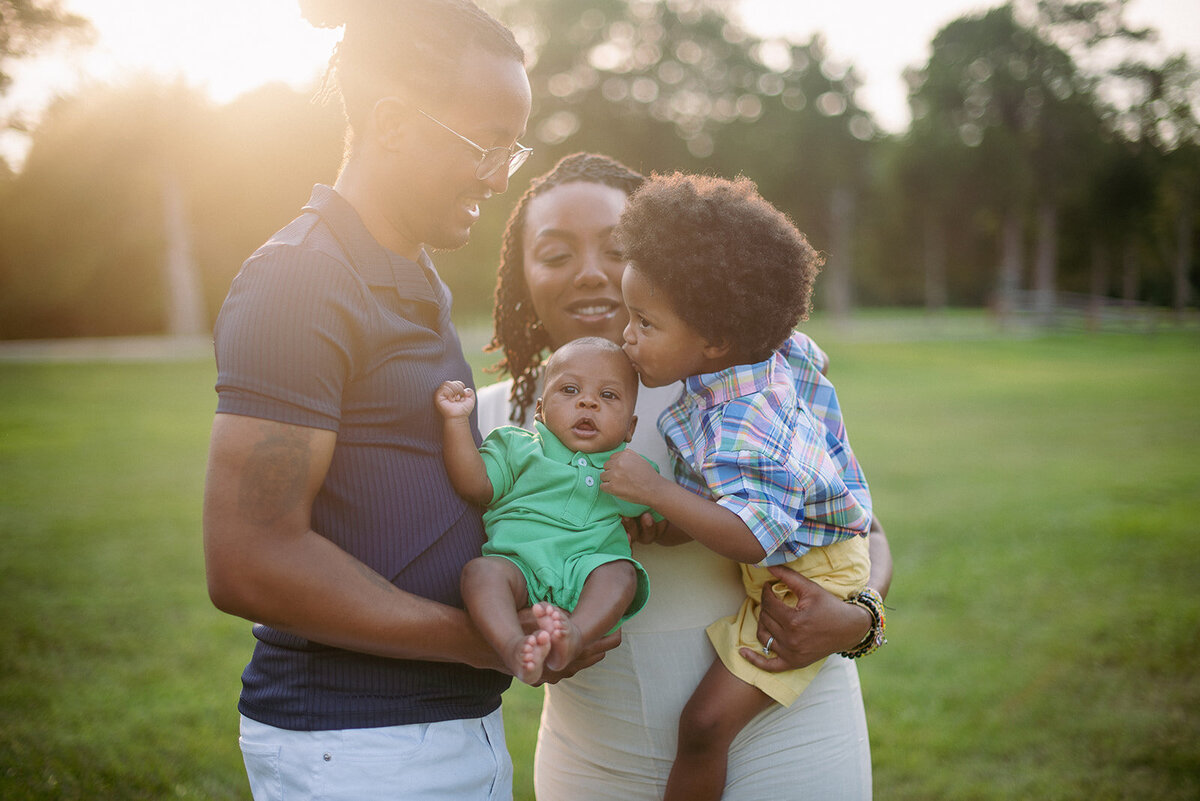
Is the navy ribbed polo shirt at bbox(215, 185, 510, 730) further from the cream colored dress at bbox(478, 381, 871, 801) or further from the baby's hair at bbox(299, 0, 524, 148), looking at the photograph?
the cream colored dress at bbox(478, 381, 871, 801)

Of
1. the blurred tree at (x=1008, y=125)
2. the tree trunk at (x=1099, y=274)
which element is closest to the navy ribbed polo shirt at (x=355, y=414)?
the blurred tree at (x=1008, y=125)

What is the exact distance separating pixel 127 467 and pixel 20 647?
5818 millimetres

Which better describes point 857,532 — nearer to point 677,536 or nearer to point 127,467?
point 677,536

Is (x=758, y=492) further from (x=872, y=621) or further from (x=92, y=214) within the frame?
(x=92, y=214)

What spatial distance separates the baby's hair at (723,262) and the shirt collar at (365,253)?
2.20 feet

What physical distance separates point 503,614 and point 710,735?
28.8 inches

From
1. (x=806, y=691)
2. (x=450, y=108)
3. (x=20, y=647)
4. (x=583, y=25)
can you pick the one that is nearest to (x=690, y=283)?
(x=450, y=108)

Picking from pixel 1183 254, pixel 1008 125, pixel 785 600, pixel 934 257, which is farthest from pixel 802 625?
pixel 934 257

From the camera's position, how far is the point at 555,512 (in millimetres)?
2092

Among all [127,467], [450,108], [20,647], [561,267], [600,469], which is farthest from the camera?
[127,467]

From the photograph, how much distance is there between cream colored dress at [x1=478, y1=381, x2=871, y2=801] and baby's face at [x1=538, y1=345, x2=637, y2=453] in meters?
0.22

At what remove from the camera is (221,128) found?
26562 millimetres

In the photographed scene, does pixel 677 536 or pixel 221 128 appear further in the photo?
pixel 221 128

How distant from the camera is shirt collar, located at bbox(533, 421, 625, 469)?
2.21m
